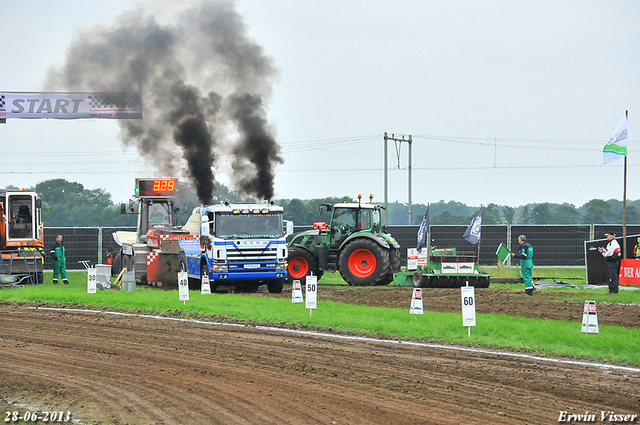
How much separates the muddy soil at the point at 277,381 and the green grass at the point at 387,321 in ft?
4.00

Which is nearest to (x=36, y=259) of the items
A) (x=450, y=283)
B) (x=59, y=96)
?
(x=59, y=96)

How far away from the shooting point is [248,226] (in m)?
23.9

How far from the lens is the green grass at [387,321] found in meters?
13.1

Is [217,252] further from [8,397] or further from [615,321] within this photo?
[8,397]

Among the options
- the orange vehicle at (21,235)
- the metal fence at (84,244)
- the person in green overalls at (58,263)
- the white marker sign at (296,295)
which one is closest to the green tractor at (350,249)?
the white marker sign at (296,295)

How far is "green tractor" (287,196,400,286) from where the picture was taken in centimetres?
2719

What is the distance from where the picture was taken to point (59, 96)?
93.3ft

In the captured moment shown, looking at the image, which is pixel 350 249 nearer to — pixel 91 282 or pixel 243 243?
pixel 243 243

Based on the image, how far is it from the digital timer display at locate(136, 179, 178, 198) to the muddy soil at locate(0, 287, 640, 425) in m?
13.6

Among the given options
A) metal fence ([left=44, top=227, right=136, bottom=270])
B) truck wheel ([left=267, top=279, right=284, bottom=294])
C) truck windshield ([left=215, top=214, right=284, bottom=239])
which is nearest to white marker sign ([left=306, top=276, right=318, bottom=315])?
truck windshield ([left=215, top=214, right=284, bottom=239])

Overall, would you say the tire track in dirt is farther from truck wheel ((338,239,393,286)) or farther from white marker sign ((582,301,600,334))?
truck wheel ((338,239,393,286))

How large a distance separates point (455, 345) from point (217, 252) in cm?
1127

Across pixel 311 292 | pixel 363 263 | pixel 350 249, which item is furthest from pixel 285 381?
pixel 363 263

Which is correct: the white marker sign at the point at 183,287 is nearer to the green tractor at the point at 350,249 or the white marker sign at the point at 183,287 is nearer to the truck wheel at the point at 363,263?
the green tractor at the point at 350,249
